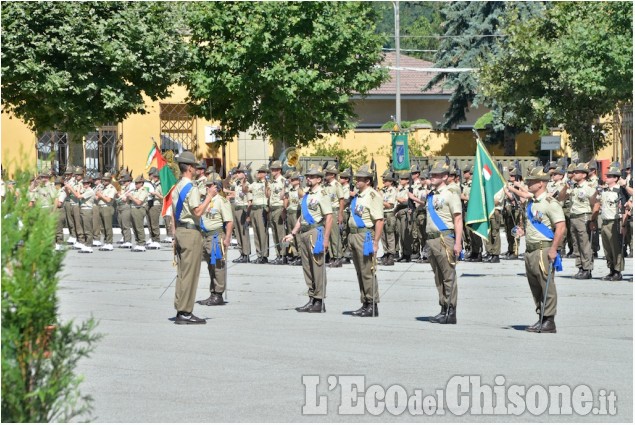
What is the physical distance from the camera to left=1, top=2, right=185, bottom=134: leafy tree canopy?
3412 centimetres

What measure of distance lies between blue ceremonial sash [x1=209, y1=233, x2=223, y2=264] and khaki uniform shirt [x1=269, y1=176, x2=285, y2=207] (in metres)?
7.53

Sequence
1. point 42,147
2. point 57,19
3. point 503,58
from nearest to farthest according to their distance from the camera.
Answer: point 57,19 → point 42,147 → point 503,58

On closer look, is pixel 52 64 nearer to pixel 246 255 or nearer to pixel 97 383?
pixel 246 255

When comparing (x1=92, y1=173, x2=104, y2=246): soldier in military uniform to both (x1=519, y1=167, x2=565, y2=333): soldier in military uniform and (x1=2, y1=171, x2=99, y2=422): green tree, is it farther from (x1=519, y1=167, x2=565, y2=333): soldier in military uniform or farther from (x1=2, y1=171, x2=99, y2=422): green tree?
(x1=2, y1=171, x2=99, y2=422): green tree

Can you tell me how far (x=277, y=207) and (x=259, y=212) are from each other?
360mm

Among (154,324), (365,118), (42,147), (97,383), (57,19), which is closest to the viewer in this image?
(97,383)

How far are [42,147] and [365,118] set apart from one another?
24.7 metres

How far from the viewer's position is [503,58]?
45500 millimetres

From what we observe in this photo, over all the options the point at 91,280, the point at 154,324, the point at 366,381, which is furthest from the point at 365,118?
the point at 366,381

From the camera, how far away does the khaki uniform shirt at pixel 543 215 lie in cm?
1396

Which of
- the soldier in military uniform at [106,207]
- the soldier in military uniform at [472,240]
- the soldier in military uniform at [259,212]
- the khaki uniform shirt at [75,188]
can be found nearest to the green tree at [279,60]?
the soldier in military uniform at [106,207]

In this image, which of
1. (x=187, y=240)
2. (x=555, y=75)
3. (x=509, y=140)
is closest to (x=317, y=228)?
(x=187, y=240)

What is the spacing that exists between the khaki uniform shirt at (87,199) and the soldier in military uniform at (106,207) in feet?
0.36

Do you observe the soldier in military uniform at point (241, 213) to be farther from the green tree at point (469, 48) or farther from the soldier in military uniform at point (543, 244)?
the green tree at point (469, 48)
